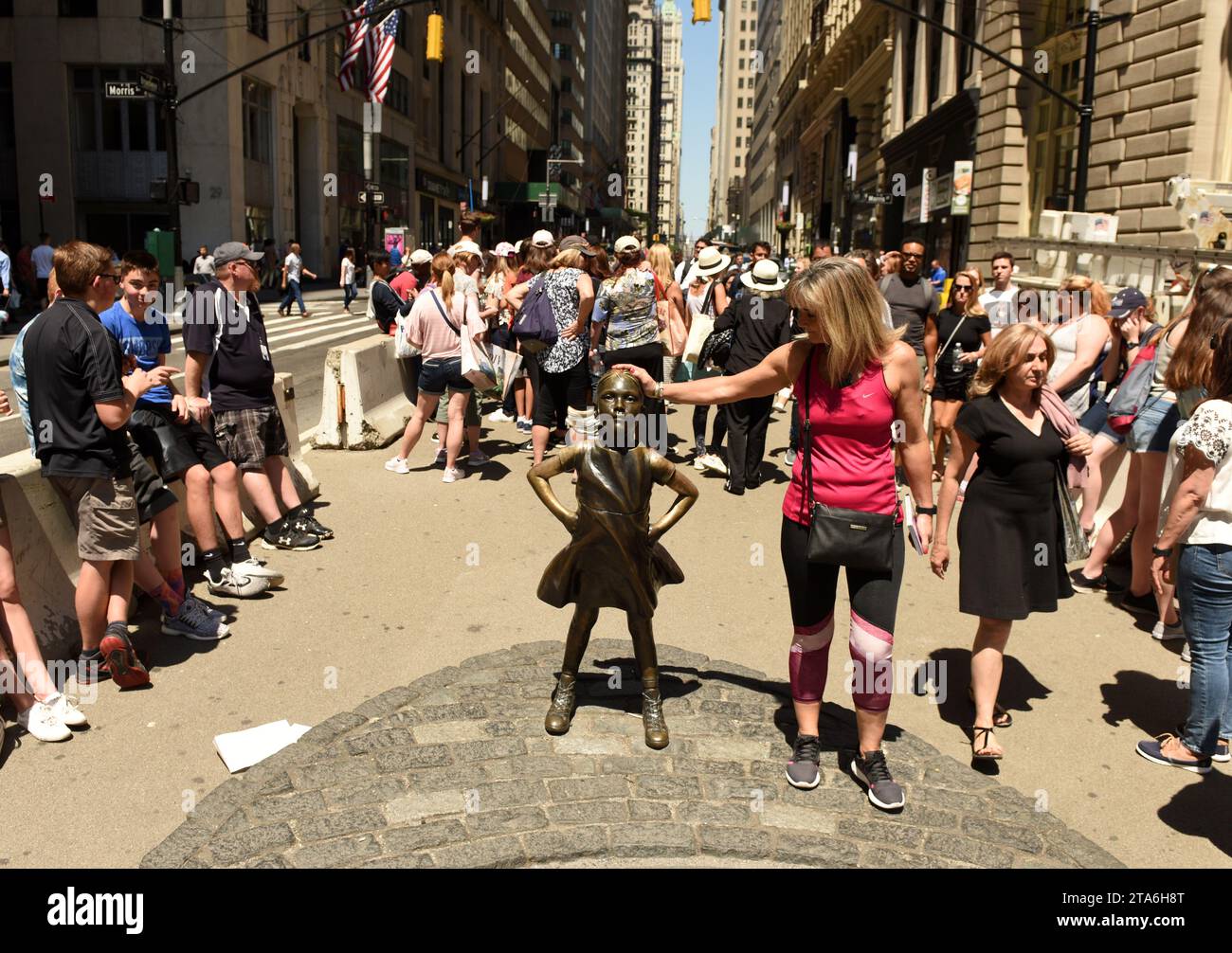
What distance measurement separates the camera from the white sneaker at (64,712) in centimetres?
469

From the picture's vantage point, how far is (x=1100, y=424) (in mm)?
7977

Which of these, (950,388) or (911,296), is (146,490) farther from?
(911,296)

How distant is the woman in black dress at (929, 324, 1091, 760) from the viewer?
4781mm

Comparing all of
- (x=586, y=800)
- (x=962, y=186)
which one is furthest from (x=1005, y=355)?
(x=962, y=186)

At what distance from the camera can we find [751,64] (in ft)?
623

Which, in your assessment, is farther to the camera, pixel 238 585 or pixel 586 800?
pixel 238 585

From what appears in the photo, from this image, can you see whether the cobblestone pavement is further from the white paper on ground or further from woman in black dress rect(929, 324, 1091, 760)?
Answer: woman in black dress rect(929, 324, 1091, 760)

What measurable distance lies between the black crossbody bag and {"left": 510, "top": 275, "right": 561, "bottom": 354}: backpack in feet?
19.9

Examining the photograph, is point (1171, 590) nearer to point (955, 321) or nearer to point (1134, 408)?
point (1134, 408)

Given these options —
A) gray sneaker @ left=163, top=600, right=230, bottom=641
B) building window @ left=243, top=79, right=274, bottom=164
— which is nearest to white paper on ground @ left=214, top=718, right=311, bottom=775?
gray sneaker @ left=163, top=600, right=230, bottom=641

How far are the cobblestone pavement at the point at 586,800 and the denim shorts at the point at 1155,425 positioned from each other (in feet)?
10.2

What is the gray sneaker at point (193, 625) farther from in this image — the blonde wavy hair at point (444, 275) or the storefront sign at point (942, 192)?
the storefront sign at point (942, 192)

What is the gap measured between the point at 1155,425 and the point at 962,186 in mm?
23367

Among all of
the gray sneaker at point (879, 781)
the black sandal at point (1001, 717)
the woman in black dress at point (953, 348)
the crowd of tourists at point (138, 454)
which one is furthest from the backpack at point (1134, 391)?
the crowd of tourists at point (138, 454)
